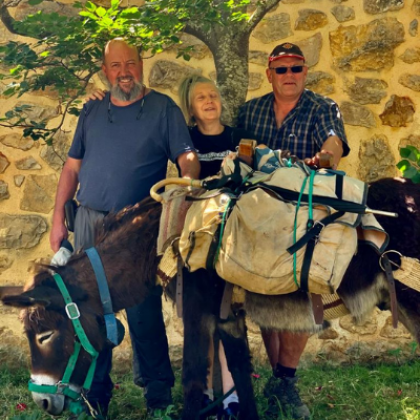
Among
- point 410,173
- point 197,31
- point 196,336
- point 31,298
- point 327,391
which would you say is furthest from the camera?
point 327,391

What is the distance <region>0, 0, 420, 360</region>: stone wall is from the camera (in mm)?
4648

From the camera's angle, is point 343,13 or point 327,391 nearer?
point 327,391

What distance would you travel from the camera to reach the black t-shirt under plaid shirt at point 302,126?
146 inches

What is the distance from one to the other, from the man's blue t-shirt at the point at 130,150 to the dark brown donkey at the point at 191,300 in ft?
0.90

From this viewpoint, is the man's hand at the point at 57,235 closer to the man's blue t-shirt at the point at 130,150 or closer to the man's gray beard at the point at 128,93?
the man's blue t-shirt at the point at 130,150

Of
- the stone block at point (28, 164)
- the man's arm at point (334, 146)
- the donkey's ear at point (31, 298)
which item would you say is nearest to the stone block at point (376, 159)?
the man's arm at point (334, 146)

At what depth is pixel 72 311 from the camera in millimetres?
3203

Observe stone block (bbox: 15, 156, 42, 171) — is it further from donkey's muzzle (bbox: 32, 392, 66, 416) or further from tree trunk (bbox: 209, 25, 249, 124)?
donkey's muzzle (bbox: 32, 392, 66, 416)

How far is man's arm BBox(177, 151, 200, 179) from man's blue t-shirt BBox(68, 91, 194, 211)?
38 mm

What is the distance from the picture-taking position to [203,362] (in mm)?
3398

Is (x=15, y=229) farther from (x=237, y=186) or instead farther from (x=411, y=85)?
(x=411, y=85)

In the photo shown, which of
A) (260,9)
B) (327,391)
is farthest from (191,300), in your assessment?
(260,9)

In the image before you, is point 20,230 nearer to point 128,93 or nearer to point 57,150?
point 57,150

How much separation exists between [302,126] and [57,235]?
1.68 m
